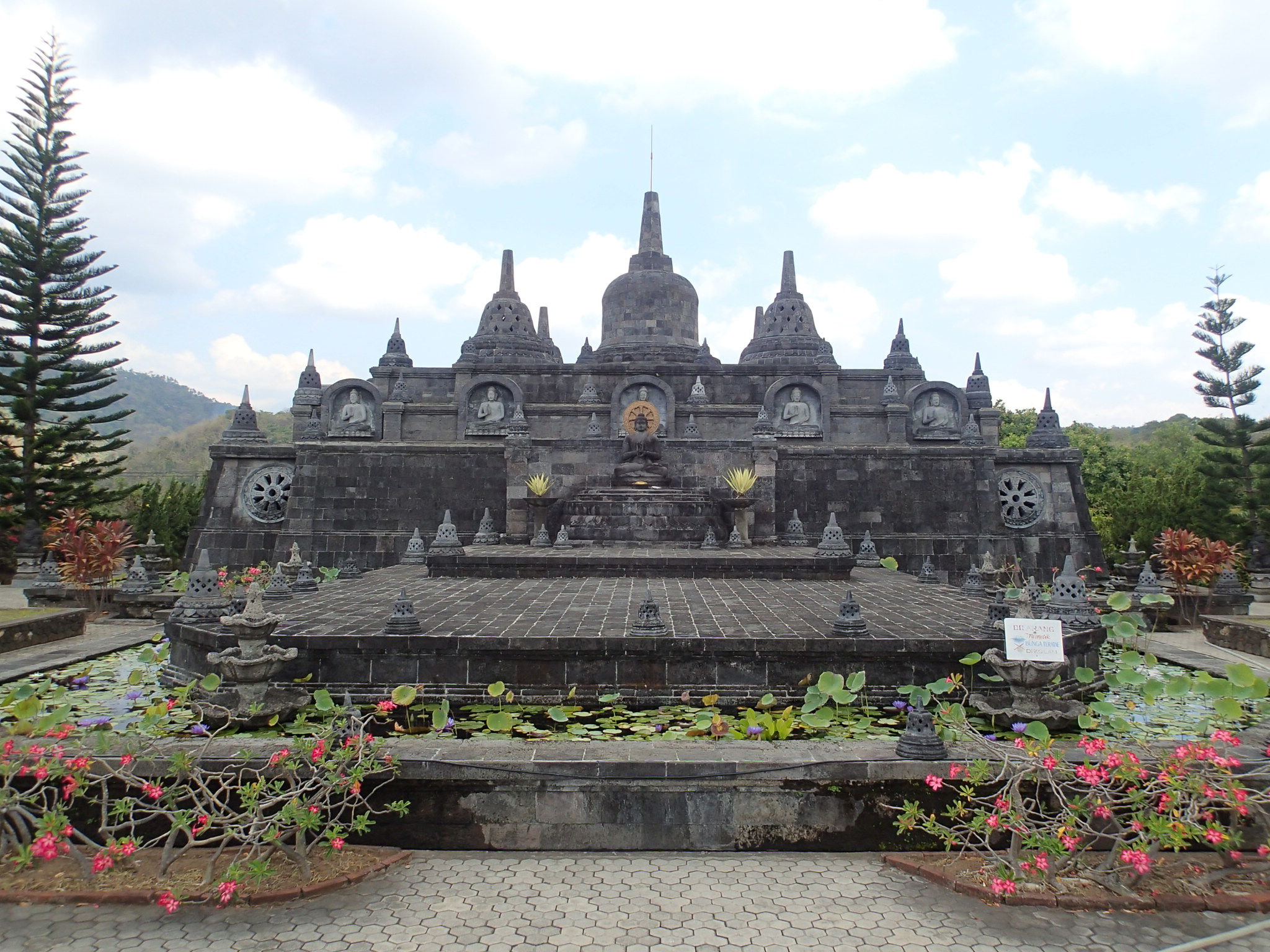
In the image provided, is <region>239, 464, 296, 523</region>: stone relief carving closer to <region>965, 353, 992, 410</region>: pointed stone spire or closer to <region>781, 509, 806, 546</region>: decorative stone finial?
<region>781, 509, 806, 546</region>: decorative stone finial

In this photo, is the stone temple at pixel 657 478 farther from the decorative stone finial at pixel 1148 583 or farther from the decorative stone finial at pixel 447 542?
the decorative stone finial at pixel 1148 583

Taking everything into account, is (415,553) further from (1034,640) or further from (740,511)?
(1034,640)

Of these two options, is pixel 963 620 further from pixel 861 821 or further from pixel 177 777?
pixel 177 777

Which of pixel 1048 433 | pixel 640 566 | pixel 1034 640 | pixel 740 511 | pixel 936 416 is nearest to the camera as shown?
pixel 1034 640

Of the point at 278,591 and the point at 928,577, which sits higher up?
the point at 928,577

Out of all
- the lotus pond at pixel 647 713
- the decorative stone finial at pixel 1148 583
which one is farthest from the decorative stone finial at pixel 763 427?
the lotus pond at pixel 647 713

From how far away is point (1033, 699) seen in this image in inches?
247

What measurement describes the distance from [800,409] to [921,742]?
18300 mm

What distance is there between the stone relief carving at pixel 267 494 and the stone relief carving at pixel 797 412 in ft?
42.5

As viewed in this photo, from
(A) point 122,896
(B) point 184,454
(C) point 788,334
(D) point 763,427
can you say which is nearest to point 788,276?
(C) point 788,334

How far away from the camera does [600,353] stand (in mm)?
26672

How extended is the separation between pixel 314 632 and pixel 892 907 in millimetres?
5628

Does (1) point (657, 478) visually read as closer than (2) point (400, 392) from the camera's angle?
Yes

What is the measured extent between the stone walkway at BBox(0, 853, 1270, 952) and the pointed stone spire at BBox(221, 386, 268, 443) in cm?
1744
